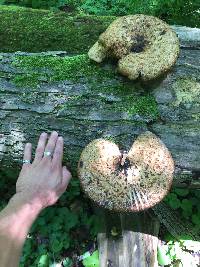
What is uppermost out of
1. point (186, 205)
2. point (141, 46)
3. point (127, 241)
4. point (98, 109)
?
point (141, 46)

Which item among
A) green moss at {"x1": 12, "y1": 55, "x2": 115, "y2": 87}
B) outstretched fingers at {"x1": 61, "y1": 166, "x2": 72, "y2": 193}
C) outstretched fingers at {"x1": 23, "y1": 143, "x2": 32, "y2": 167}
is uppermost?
green moss at {"x1": 12, "y1": 55, "x2": 115, "y2": 87}

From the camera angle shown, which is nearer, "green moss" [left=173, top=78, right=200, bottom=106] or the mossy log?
the mossy log

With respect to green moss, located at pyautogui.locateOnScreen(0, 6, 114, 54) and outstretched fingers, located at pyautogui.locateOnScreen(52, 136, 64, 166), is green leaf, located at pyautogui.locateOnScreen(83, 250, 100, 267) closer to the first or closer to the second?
outstretched fingers, located at pyautogui.locateOnScreen(52, 136, 64, 166)

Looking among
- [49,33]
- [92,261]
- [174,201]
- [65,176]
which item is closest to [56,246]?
[92,261]

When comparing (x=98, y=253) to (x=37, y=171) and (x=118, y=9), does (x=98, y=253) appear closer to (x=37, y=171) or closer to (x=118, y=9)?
(x=37, y=171)

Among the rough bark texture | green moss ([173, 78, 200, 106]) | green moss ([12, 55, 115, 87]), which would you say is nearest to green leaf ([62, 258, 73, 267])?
the rough bark texture

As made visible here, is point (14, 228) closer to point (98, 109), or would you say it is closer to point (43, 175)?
point (43, 175)

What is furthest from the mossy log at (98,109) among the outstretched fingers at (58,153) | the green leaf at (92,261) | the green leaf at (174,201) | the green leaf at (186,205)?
the green leaf at (186,205)
